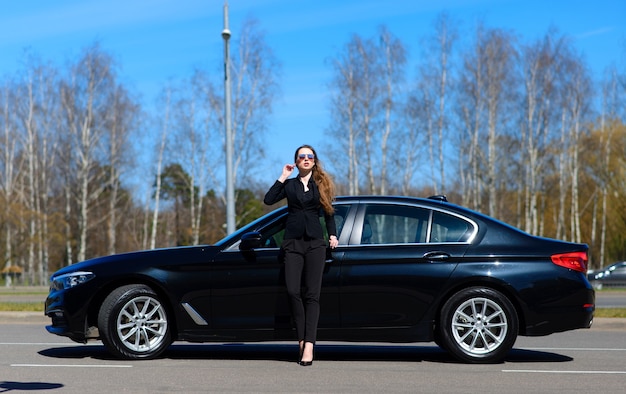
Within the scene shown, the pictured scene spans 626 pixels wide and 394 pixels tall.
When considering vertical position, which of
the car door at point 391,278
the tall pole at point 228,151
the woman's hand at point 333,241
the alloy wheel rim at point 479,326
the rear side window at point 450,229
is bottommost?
the alloy wheel rim at point 479,326

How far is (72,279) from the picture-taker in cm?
827

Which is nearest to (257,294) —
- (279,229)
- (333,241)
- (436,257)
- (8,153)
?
(279,229)

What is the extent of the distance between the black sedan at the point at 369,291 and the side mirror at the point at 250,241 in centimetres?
1

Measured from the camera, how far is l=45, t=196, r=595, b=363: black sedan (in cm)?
792

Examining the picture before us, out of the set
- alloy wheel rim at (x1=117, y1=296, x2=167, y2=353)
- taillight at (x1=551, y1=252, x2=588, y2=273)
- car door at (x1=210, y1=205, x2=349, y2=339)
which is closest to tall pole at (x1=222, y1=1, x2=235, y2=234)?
alloy wheel rim at (x1=117, y1=296, x2=167, y2=353)

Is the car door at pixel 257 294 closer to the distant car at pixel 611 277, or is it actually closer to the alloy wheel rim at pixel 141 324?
the alloy wheel rim at pixel 141 324

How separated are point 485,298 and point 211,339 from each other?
2.49 meters

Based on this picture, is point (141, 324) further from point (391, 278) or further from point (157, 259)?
point (391, 278)

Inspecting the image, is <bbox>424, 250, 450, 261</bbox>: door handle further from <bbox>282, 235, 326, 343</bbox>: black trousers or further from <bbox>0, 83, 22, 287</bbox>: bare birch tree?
<bbox>0, 83, 22, 287</bbox>: bare birch tree

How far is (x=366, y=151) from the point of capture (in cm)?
4397

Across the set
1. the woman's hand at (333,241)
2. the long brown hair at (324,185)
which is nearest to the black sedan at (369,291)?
the woman's hand at (333,241)

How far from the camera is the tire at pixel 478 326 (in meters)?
7.89

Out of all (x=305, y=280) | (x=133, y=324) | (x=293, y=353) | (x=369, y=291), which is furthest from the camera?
(x=293, y=353)

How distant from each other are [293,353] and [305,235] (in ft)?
5.15
